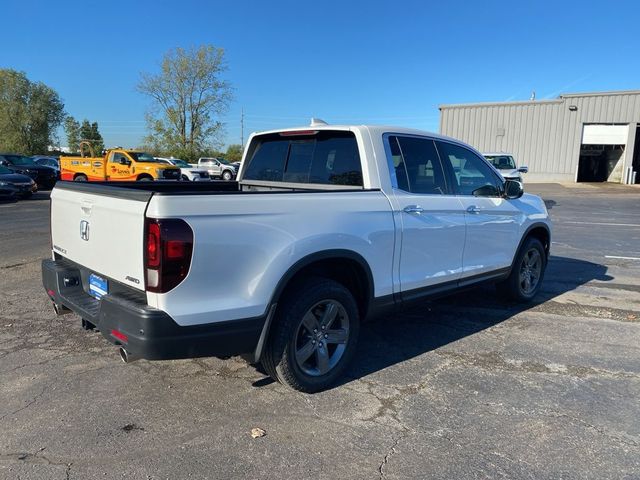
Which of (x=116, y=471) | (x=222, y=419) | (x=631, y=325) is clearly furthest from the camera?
(x=631, y=325)

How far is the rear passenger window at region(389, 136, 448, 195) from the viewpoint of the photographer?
3.98 meters

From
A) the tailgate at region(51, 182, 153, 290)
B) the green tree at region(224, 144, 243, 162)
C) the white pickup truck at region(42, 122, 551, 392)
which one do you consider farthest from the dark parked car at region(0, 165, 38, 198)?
the green tree at region(224, 144, 243, 162)

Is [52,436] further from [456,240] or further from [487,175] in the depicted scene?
[487,175]

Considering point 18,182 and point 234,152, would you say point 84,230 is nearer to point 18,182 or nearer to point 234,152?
point 18,182

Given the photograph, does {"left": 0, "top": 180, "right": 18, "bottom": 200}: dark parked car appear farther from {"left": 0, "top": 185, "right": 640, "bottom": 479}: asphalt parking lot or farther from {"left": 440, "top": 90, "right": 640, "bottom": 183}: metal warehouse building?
{"left": 440, "top": 90, "right": 640, "bottom": 183}: metal warehouse building

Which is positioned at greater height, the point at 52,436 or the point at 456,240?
Result: the point at 456,240

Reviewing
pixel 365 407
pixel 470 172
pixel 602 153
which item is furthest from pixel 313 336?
pixel 602 153

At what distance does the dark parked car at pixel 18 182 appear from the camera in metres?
17.7

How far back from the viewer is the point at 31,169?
23.0 metres

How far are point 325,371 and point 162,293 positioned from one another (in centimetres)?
138

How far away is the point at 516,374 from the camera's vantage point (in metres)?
3.77

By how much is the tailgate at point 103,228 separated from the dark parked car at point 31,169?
22210 mm

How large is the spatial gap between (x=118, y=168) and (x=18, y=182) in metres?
5.86

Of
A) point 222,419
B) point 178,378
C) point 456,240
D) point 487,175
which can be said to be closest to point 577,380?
point 456,240
